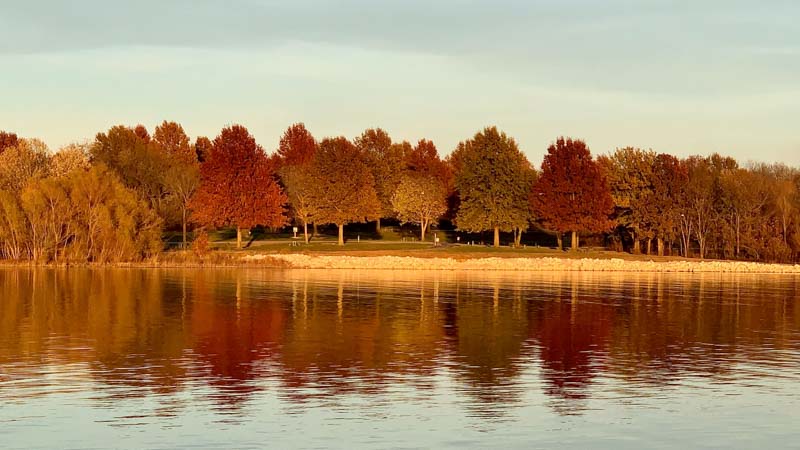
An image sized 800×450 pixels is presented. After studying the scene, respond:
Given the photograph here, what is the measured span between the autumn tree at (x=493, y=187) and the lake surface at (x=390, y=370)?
194 feet

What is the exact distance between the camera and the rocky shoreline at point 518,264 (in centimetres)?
9638

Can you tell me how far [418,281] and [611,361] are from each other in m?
41.1

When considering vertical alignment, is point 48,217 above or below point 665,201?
below

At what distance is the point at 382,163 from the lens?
5812 inches

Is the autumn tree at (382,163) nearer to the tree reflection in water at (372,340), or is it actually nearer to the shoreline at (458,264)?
the shoreline at (458,264)

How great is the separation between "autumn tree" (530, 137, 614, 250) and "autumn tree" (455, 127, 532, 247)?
2.42 meters

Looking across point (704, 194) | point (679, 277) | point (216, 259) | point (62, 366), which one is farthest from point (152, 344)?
point (704, 194)

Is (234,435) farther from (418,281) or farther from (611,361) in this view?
(418,281)

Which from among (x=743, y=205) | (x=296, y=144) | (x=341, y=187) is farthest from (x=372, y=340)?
(x=296, y=144)

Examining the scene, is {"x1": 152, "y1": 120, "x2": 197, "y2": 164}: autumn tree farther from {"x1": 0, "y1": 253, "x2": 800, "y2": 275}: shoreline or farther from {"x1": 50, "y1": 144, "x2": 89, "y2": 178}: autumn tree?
{"x1": 0, "y1": 253, "x2": 800, "y2": 275}: shoreline

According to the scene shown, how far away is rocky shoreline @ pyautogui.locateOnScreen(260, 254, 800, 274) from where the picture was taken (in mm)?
96375

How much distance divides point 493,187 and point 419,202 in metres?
14.0

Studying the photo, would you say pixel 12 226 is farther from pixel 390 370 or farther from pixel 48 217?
pixel 390 370

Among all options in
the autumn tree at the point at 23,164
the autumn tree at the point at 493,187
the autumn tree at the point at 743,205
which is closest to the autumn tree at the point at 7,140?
the autumn tree at the point at 23,164
